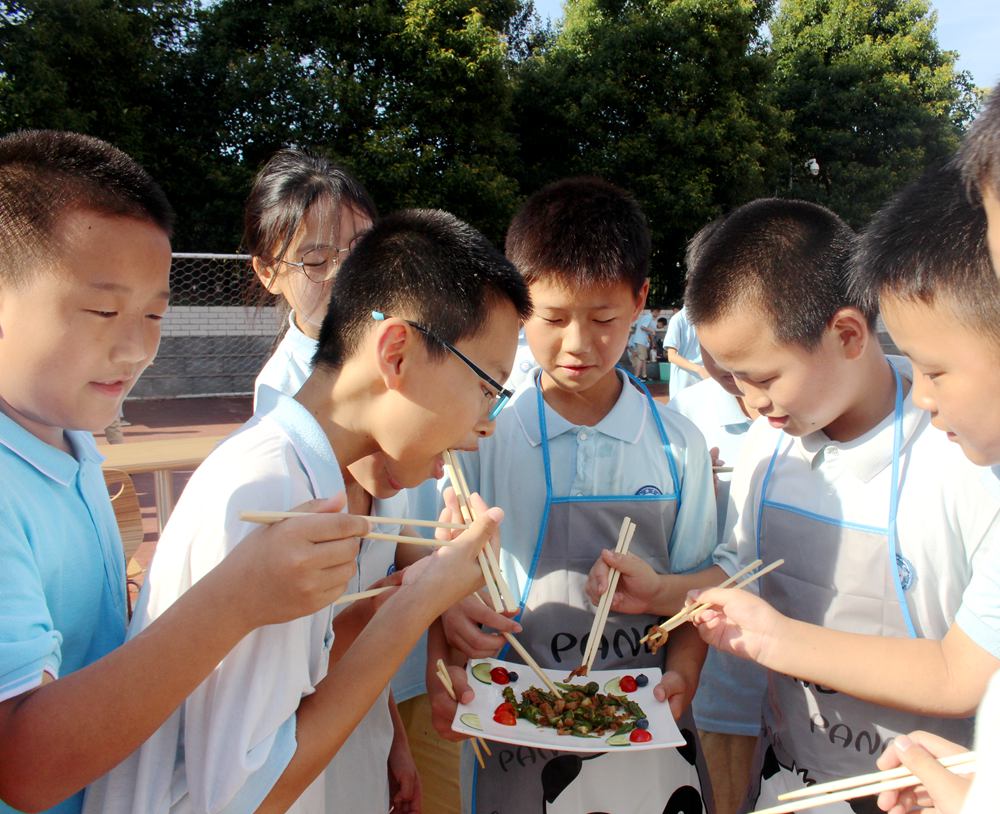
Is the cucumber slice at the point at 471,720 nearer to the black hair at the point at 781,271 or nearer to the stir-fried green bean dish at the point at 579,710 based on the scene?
the stir-fried green bean dish at the point at 579,710

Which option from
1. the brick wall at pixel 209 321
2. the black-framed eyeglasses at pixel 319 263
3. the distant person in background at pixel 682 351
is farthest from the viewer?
the brick wall at pixel 209 321

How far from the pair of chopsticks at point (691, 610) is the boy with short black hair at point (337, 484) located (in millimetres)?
532

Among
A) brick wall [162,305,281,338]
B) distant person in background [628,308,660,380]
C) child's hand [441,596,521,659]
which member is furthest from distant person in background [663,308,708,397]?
distant person in background [628,308,660,380]

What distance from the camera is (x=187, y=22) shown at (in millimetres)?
17281

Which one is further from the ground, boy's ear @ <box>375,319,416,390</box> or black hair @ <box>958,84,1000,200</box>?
black hair @ <box>958,84,1000,200</box>

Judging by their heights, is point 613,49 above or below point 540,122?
above

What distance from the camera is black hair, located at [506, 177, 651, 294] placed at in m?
2.43

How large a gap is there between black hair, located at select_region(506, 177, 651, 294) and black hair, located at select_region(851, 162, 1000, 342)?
77 centimetres

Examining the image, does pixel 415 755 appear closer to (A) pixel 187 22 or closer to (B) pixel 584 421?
(B) pixel 584 421

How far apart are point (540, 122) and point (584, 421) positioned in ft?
65.1

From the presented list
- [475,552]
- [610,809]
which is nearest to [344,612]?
[475,552]

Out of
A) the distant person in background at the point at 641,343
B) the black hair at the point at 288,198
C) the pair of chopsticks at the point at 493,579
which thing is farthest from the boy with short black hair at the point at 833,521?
the distant person in background at the point at 641,343

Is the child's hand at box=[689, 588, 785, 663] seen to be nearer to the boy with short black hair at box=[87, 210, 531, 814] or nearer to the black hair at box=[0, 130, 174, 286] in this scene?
the boy with short black hair at box=[87, 210, 531, 814]

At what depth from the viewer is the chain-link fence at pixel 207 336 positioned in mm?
14758
